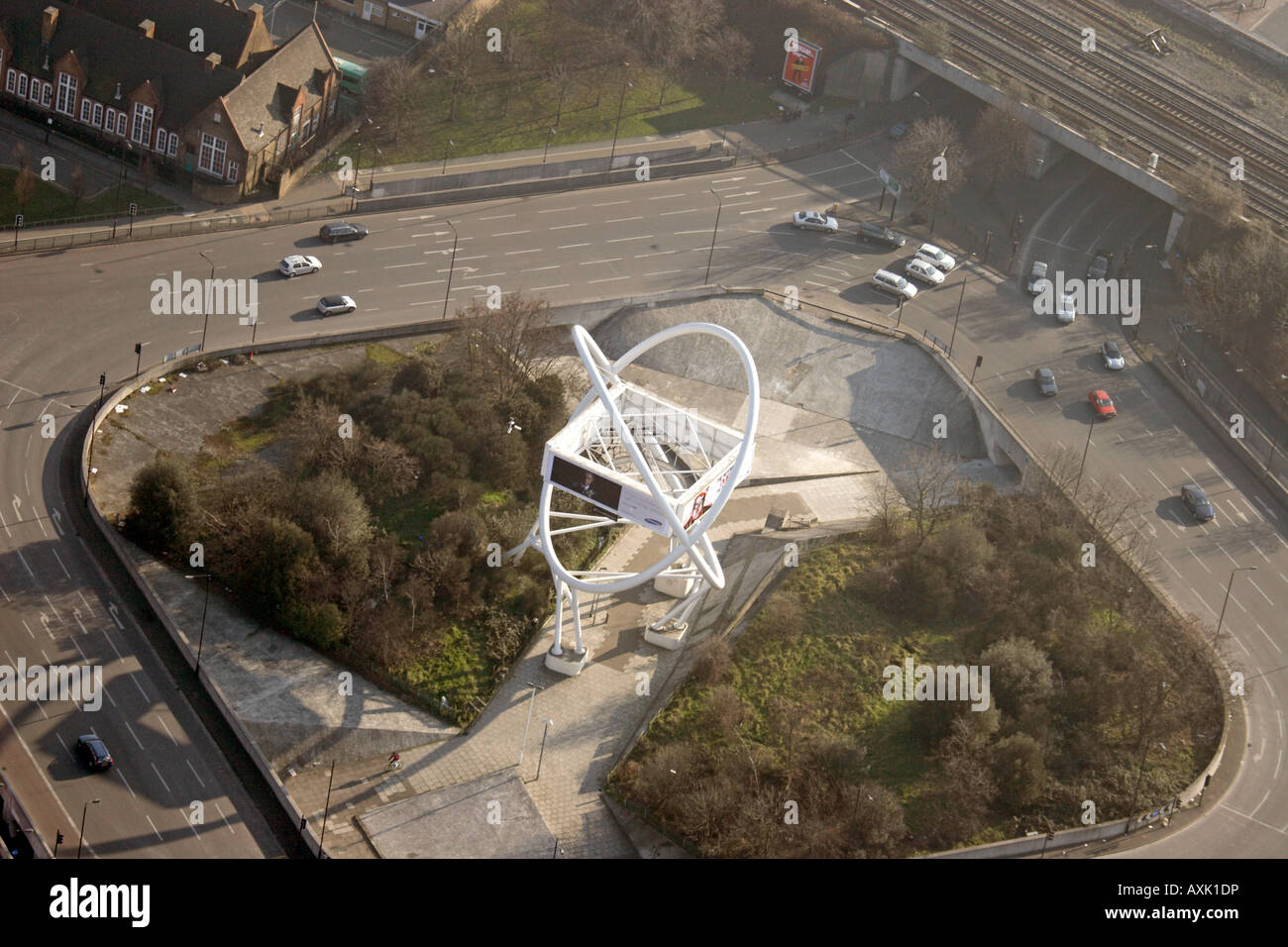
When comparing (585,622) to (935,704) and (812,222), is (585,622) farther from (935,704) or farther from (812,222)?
(812,222)

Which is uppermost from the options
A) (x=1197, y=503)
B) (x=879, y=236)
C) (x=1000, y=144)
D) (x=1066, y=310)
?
(x=1000, y=144)

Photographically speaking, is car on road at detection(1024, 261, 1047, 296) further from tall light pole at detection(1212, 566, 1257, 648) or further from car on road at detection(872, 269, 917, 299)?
tall light pole at detection(1212, 566, 1257, 648)

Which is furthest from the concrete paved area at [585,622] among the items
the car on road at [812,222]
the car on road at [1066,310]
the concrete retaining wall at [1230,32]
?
the concrete retaining wall at [1230,32]

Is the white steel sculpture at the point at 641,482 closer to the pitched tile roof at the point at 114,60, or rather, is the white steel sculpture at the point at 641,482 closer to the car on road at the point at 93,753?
the car on road at the point at 93,753

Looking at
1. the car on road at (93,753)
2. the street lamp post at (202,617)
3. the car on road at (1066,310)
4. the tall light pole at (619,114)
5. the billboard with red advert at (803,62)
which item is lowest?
the car on road at (93,753)

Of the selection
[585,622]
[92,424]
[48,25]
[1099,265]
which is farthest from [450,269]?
[1099,265]

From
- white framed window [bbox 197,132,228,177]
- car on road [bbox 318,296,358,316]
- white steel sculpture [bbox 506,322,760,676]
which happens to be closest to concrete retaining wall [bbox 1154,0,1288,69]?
white steel sculpture [bbox 506,322,760,676]

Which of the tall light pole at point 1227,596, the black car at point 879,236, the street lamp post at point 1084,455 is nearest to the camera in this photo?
the tall light pole at point 1227,596
